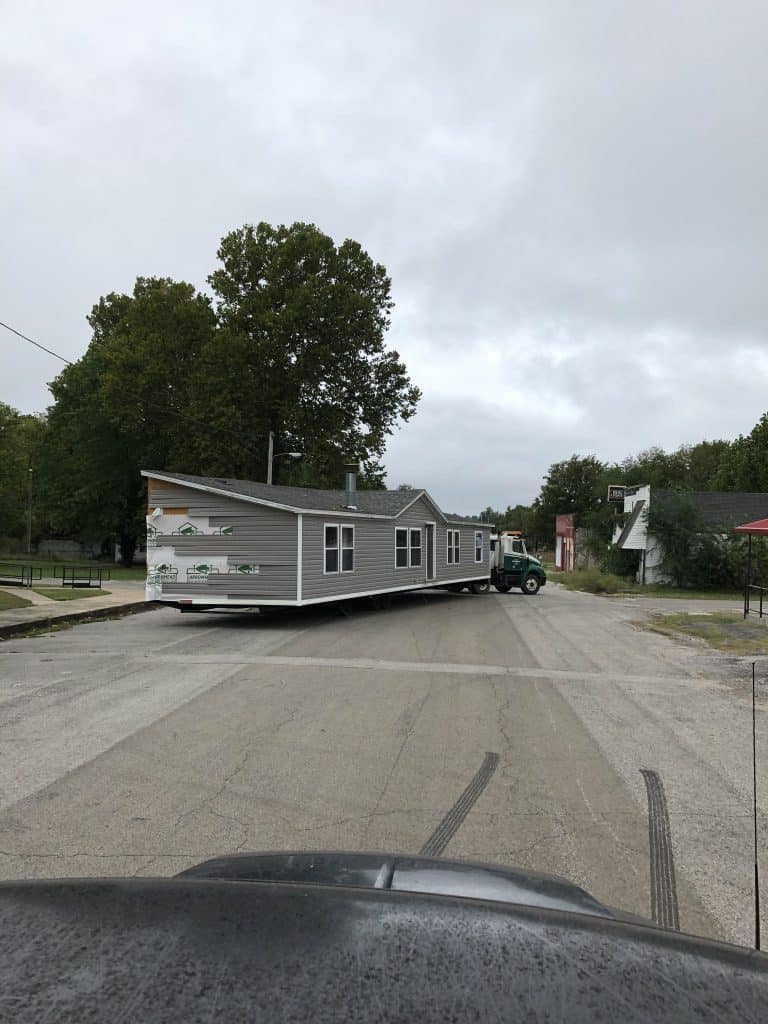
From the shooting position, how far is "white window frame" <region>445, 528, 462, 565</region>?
87.1 ft

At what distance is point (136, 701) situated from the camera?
7812mm

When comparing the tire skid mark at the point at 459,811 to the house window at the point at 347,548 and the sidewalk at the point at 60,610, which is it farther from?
the house window at the point at 347,548

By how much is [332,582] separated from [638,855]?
14063mm

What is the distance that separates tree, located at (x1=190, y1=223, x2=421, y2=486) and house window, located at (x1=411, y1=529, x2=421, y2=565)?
13.2 m

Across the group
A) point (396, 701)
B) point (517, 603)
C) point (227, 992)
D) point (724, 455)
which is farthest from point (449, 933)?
point (724, 455)

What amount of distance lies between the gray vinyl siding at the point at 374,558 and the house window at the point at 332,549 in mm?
181

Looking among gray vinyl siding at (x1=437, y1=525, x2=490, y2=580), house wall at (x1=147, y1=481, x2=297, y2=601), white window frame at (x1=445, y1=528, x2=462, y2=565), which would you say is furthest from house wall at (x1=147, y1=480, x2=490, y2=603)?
white window frame at (x1=445, y1=528, x2=462, y2=565)

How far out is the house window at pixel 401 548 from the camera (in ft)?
72.4

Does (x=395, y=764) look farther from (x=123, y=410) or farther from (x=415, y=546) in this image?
(x=123, y=410)

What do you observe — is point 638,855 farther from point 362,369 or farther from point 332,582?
point 362,369

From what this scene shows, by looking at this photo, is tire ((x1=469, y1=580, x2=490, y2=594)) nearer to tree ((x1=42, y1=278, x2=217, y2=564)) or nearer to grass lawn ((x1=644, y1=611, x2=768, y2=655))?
grass lawn ((x1=644, y1=611, x2=768, y2=655))

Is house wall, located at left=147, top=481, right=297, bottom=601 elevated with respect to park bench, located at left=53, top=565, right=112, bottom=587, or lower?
elevated

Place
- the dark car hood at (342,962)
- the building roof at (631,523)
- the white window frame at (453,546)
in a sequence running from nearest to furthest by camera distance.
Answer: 1. the dark car hood at (342,962)
2. the white window frame at (453,546)
3. the building roof at (631,523)

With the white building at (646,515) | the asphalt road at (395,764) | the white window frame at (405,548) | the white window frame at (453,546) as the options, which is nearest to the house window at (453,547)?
the white window frame at (453,546)
